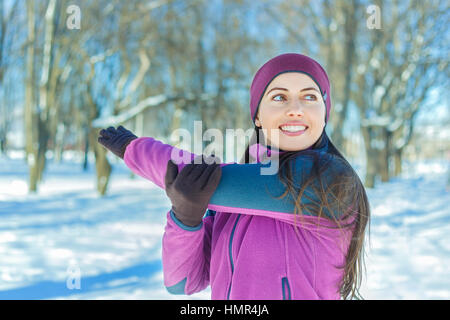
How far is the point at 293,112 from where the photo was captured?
103 cm

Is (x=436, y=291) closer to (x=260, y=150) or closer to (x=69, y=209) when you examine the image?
(x=260, y=150)

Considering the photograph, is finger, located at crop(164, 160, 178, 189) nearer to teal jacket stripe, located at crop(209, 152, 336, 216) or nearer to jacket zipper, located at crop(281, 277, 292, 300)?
teal jacket stripe, located at crop(209, 152, 336, 216)

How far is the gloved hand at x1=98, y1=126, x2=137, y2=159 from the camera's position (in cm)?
103

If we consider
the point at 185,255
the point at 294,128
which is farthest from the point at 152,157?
Answer: the point at 294,128

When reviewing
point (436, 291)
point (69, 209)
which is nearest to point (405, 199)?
point (436, 291)

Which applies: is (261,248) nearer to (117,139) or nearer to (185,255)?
(185,255)

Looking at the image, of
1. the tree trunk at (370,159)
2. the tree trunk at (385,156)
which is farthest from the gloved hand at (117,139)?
the tree trunk at (385,156)

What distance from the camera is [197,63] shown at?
12.6 metres

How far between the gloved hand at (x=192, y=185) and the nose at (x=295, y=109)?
0.28 metres

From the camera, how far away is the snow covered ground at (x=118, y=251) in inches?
130

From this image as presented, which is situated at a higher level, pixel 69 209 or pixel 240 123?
pixel 240 123

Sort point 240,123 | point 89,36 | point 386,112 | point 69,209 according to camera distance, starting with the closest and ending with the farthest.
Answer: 1. point 69,209
2. point 89,36
3. point 386,112
4. point 240,123

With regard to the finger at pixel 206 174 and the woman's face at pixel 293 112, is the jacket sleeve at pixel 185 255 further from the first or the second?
the woman's face at pixel 293 112
